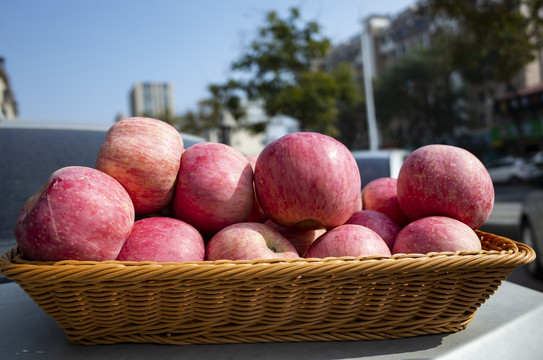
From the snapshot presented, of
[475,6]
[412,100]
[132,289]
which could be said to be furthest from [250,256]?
[412,100]

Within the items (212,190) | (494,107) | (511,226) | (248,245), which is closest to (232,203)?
(212,190)

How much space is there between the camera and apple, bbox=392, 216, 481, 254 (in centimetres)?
155

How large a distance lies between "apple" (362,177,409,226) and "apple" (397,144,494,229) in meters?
0.27

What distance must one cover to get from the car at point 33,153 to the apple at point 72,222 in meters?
1.25

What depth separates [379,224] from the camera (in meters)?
1.87

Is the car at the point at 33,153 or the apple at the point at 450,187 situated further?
the car at the point at 33,153

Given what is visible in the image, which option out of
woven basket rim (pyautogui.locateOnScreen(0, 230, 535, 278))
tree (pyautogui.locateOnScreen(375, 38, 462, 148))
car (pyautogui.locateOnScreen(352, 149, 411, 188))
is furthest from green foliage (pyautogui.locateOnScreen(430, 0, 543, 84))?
tree (pyautogui.locateOnScreen(375, 38, 462, 148))

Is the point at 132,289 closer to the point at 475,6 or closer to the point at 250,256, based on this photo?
the point at 250,256

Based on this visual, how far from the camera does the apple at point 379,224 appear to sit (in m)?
1.83

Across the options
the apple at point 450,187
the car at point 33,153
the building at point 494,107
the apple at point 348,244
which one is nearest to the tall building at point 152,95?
the building at point 494,107

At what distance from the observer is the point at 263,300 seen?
1.30 meters

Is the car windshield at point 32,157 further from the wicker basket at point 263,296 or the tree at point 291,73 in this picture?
the tree at point 291,73

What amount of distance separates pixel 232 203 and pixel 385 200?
33.4 inches

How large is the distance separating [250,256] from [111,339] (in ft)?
1.71
